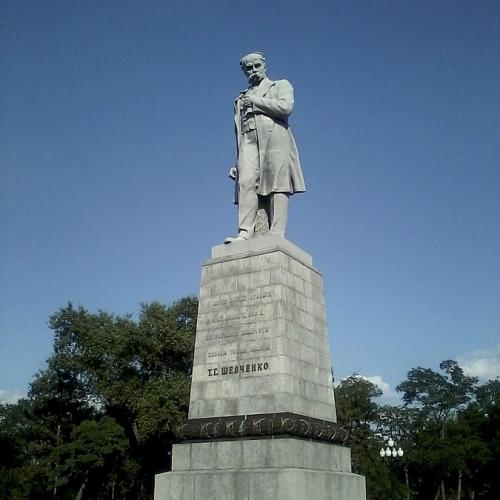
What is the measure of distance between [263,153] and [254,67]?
6.46 feet

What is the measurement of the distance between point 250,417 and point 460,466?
1766 inches

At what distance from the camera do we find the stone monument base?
10.2 meters

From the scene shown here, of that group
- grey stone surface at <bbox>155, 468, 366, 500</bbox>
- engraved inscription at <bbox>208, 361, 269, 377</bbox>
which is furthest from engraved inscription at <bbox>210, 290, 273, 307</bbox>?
grey stone surface at <bbox>155, 468, 366, 500</bbox>

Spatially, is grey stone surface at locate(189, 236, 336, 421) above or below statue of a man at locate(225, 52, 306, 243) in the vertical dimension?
below

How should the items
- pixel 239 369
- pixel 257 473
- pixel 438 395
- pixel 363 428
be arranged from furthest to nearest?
1. pixel 438 395
2. pixel 363 428
3. pixel 239 369
4. pixel 257 473

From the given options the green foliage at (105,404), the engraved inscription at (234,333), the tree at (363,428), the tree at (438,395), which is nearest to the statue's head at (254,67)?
the engraved inscription at (234,333)

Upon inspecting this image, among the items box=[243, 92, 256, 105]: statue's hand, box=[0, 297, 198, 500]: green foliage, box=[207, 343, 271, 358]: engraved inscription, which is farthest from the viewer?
box=[0, 297, 198, 500]: green foliage

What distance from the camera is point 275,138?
13.9 m

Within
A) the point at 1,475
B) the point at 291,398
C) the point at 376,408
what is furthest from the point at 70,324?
the point at 291,398

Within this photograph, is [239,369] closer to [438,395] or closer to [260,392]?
[260,392]

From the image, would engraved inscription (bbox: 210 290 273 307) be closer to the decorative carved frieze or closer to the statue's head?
the decorative carved frieze

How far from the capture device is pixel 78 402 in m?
43.5

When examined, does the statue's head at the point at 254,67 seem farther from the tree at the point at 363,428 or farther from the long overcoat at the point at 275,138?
the tree at the point at 363,428

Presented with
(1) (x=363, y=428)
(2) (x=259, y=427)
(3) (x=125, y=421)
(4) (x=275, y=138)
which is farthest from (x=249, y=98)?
(1) (x=363, y=428)
